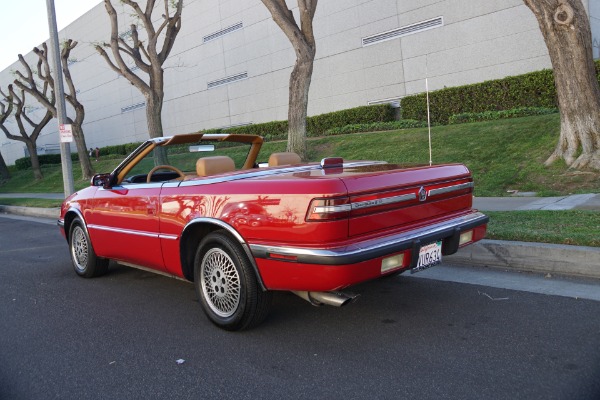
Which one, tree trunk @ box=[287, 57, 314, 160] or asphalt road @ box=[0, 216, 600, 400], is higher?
tree trunk @ box=[287, 57, 314, 160]

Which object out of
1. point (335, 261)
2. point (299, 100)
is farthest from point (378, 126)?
point (335, 261)

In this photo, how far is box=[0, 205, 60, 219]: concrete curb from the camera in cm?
1464

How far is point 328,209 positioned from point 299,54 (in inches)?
416

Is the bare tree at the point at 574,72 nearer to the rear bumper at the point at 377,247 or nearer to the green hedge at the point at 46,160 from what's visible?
the rear bumper at the point at 377,247

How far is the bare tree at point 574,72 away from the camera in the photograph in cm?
862

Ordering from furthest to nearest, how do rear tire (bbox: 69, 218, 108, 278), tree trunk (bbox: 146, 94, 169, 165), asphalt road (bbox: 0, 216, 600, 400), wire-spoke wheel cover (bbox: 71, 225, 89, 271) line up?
tree trunk (bbox: 146, 94, 169, 165)
wire-spoke wheel cover (bbox: 71, 225, 89, 271)
rear tire (bbox: 69, 218, 108, 278)
asphalt road (bbox: 0, 216, 600, 400)

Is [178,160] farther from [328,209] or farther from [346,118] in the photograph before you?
[346,118]

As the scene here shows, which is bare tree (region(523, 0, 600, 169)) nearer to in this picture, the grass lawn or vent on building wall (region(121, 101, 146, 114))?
the grass lawn

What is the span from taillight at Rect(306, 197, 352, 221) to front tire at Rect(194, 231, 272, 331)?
0.74 metres

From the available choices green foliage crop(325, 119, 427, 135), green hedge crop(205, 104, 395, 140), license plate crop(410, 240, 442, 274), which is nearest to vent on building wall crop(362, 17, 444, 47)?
green hedge crop(205, 104, 395, 140)

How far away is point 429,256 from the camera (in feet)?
12.8

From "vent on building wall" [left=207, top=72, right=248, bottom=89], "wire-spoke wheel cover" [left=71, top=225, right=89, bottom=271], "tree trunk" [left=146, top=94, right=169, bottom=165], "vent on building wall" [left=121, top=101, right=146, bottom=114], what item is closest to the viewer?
"wire-spoke wheel cover" [left=71, top=225, right=89, bottom=271]

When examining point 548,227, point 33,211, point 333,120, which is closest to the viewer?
point 548,227

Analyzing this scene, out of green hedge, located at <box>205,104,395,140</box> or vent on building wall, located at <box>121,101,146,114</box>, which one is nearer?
green hedge, located at <box>205,104,395,140</box>
